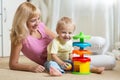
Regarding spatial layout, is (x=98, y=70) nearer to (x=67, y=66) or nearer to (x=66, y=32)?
(x=67, y=66)

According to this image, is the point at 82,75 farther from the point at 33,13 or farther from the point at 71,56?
the point at 33,13

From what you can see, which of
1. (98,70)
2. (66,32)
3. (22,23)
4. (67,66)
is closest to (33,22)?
(22,23)

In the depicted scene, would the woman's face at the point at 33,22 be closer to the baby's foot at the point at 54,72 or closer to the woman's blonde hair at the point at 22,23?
the woman's blonde hair at the point at 22,23

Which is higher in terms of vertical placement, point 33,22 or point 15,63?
point 33,22

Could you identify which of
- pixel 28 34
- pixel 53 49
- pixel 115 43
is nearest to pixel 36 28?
pixel 28 34

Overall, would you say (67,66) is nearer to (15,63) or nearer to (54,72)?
(54,72)

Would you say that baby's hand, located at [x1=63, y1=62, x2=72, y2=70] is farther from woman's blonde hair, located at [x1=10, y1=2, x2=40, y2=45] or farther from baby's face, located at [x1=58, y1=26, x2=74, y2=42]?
woman's blonde hair, located at [x1=10, y1=2, x2=40, y2=45]

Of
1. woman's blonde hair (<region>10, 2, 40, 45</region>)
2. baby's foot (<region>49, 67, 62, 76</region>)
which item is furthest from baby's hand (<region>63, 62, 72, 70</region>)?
woman's blonde hair (<region>10, 2, 40, 45</region>)

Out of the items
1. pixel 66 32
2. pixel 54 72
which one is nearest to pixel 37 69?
pixel 54 72

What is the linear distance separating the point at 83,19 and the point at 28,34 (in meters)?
1.46

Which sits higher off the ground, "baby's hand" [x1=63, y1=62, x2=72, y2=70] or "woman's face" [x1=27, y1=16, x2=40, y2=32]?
"woman's face" [x1=27, y1=16, x2=40, y2=32]

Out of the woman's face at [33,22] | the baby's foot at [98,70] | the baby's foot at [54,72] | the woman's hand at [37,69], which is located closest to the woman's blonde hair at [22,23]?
the woman's face at [33,22]

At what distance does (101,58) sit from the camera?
195 centimetres

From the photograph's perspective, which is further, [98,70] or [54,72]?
[98,70]
